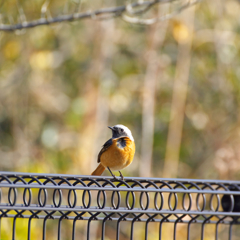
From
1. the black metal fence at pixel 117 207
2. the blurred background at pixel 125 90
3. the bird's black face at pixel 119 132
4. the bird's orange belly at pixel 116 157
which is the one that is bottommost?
the black metal fence at pixel 117 207

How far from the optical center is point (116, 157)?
2.60 m

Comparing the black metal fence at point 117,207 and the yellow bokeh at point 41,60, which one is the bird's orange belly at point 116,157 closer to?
the black metal fence at point 117,207

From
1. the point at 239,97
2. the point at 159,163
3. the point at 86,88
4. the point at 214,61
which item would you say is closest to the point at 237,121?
the point at 239,97

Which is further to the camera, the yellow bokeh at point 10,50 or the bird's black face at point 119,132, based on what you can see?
the yellow bokeh at point 10,50

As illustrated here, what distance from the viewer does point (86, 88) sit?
5.07 m

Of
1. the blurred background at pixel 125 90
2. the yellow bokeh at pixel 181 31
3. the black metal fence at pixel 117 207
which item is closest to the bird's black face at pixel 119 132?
the black metal fence at pixel 117 207

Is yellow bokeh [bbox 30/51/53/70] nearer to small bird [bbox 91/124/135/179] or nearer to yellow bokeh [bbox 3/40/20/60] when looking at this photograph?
yellow bokeh [bbox 3/40/20/60]

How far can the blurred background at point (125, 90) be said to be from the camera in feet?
15.1

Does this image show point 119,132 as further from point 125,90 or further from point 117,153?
point 125,90

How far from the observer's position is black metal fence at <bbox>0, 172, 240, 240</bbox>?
1.60 metres

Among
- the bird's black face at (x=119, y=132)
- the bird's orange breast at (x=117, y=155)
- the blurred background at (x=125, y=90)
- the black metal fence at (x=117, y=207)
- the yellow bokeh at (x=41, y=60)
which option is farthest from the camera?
the yellow bokeh at (x=41, y=60)

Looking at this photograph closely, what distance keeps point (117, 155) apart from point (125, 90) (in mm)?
2830

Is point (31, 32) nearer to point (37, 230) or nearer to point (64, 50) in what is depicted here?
point (64, 50)

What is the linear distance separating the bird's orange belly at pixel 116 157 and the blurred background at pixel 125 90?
5.21 ft
